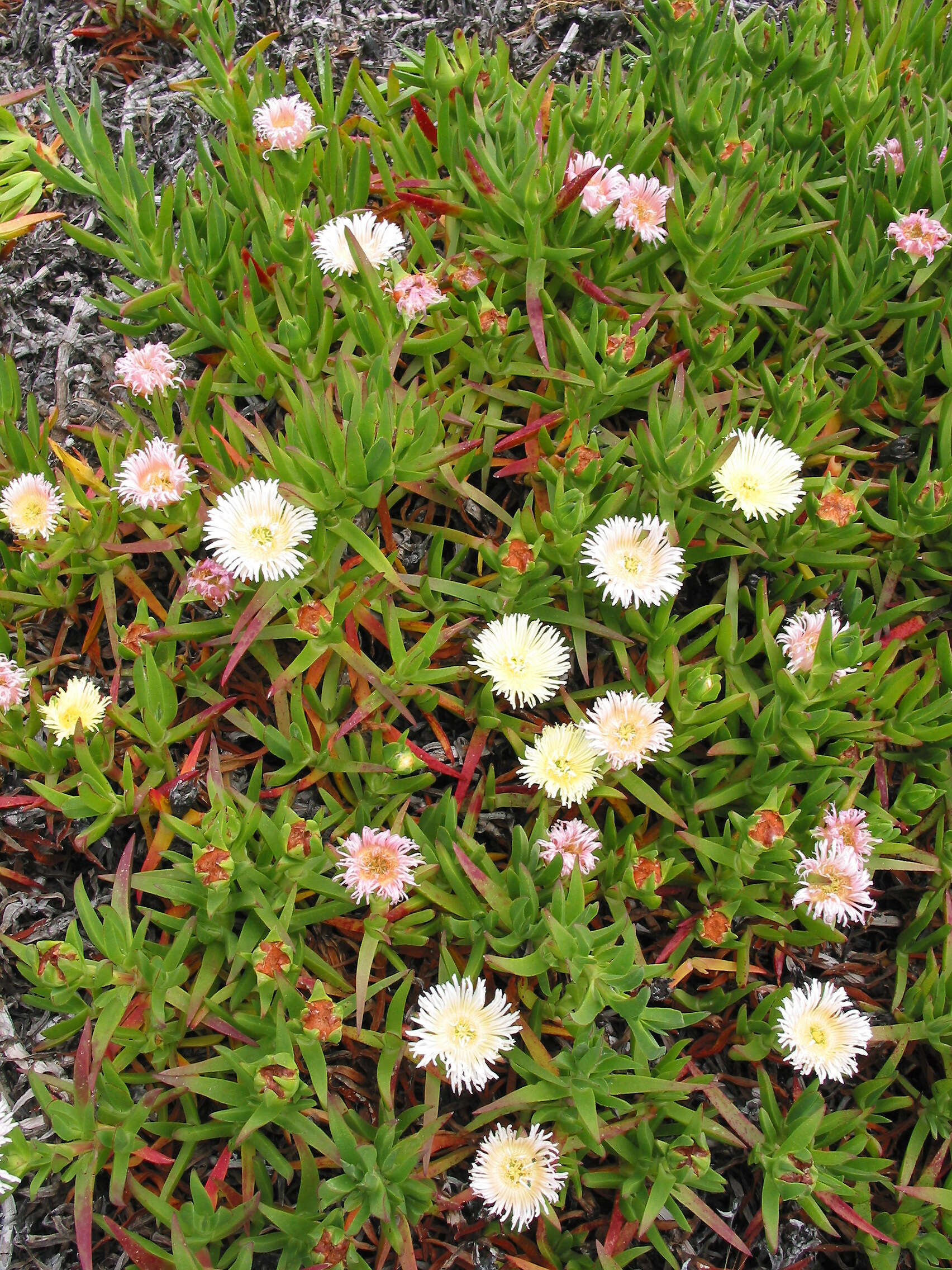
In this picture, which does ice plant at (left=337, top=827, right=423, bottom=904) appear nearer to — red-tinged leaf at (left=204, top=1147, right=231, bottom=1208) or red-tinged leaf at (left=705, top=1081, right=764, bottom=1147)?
red-tinged leaf at (left=204, top=1147, right=231, bottom=1208)

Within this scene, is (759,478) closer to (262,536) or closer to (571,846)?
(571,846)

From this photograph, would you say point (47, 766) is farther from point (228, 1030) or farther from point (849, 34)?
point (849, 34)

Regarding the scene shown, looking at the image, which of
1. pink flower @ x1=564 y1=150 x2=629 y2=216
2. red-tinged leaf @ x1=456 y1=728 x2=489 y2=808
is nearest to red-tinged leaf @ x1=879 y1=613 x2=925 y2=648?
red-tinged leaf @ x1=456 y1=728 x2=489 y2=808

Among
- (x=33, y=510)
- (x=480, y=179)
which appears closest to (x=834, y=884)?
(x=480, y=179)

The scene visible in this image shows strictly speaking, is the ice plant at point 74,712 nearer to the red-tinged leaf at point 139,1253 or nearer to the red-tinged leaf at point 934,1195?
the red-tinged leaf at point 139,1253

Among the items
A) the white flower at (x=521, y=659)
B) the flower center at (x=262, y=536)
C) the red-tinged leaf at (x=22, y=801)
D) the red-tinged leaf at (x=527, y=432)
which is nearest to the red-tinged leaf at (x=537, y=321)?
the red-tinged leaf at (x=527, y=432)

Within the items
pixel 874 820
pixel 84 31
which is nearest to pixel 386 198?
pixel 84 31
